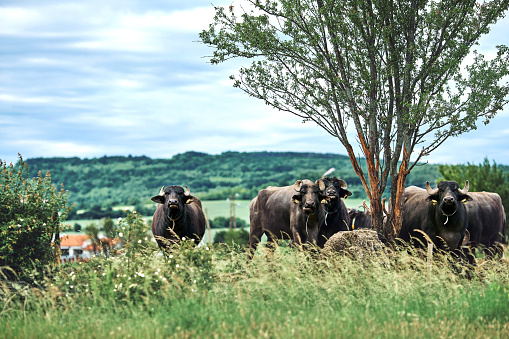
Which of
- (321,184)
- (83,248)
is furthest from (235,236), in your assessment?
(321,184)

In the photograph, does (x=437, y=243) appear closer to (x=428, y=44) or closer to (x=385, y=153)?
(x=385, y=153)

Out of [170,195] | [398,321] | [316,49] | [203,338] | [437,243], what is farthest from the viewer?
[316,49]

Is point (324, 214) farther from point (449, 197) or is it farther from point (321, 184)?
point (449, 197)

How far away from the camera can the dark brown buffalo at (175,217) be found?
14.1 meters

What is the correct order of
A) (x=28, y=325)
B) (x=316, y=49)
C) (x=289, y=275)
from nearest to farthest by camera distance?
(x=28, y=325)
(x=289, y=275)
(x=316, y=49)

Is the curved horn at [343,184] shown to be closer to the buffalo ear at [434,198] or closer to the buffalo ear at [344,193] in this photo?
the buffalo ear at [344,193]

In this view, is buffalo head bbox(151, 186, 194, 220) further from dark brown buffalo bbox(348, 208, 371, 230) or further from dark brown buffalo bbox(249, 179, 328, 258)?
dark brown buffalo bbox(348, 208, 371, 230)

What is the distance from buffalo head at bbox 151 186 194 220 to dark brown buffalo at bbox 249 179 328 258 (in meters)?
2.17

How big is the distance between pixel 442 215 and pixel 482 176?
26.5m

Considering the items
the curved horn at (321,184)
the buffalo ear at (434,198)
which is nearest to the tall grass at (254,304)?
the curved horn at (321,184)

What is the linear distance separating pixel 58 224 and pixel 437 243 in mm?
10726

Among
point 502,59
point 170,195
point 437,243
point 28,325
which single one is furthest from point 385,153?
point 28,325

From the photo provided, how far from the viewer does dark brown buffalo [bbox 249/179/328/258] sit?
1402 centimetres

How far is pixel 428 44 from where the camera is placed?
1631cm
